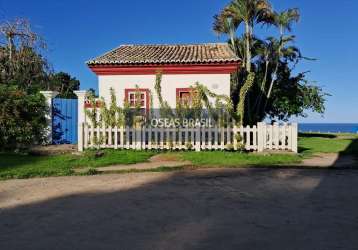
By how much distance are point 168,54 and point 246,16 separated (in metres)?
10.9

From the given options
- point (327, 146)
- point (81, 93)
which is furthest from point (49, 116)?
point (327, 146)

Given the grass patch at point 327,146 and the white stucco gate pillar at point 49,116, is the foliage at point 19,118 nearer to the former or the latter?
the white stucco gate pillar at point 49,116

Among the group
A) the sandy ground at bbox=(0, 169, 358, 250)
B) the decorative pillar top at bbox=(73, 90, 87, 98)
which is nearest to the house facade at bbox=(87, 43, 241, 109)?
the decorative pillar top at bbox=(73, 90, 87, 98)

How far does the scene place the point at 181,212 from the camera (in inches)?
227

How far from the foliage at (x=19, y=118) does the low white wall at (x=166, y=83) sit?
8.76 ft

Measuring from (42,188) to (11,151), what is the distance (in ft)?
22.1

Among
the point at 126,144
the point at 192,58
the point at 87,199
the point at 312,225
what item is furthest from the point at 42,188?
the point at 192,58

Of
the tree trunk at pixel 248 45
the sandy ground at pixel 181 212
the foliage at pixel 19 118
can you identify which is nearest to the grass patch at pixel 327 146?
the tree trunk at pixel 248 45

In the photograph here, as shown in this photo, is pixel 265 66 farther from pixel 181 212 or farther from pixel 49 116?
pixel 181 212

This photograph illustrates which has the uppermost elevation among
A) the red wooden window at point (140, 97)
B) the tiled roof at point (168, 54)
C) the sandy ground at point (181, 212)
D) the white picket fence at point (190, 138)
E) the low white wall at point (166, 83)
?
the tiled roof at point (168, 54)

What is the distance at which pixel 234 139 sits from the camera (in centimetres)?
1386

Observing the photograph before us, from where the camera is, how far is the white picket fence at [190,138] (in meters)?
13.6

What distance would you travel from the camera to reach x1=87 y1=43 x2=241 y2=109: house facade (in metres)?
15.6

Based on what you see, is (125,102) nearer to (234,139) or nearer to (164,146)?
(164,146)
